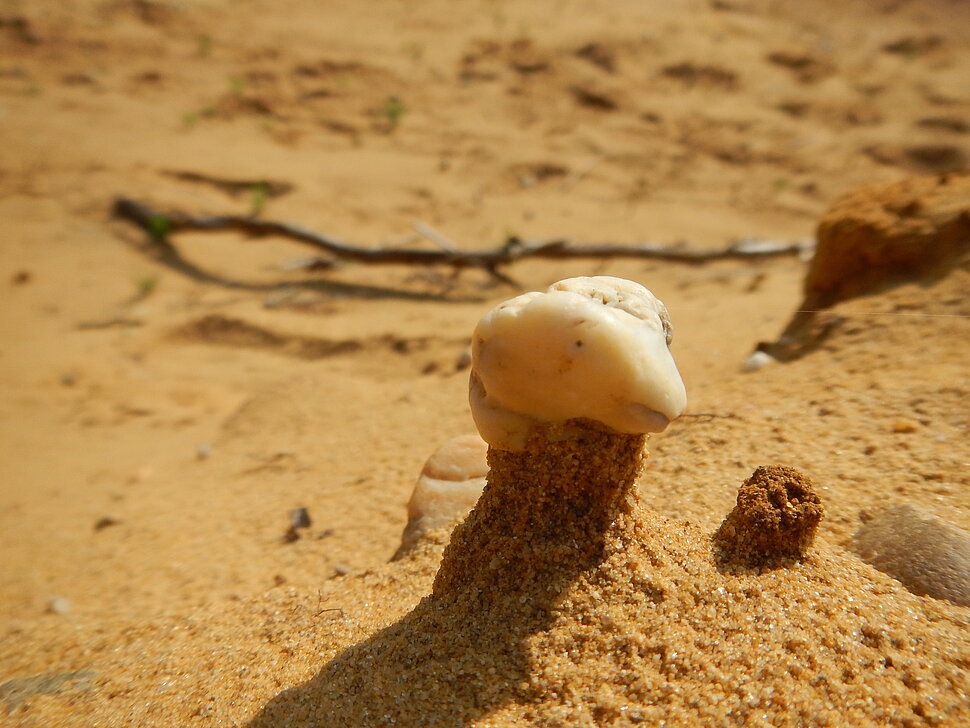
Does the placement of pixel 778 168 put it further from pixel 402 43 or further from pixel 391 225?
pixel 402 43

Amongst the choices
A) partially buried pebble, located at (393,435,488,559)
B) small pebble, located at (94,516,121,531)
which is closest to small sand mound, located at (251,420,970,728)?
partially buried pebble, located at (393,435,488,559)

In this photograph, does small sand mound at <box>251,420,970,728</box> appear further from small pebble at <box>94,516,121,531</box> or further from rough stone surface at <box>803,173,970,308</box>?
small pebble at <box>94,516,121,531</box>

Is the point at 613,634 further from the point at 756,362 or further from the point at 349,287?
the point at 349,287

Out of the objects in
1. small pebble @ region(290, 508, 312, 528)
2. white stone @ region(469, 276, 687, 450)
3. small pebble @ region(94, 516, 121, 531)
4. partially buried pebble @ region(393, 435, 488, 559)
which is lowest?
small pebble @ region(94, 516, 121, 531)

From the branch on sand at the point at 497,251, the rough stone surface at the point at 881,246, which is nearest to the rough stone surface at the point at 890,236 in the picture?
the rough stone surface at the point at 881,246

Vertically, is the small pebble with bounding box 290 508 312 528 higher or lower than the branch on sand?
lower

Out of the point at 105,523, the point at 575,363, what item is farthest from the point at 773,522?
the point at 105,523

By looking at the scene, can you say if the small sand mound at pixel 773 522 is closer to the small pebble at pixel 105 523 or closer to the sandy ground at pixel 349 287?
the sandy ground at pixel 349 287
